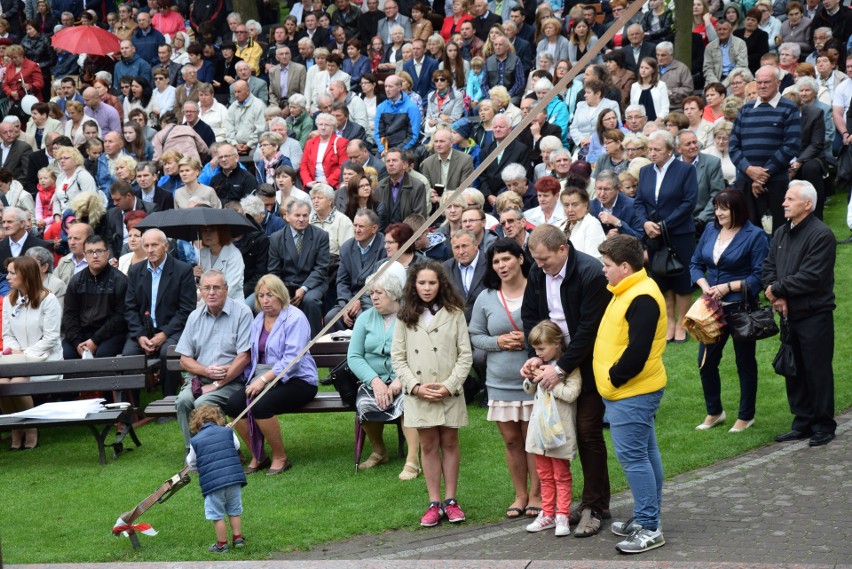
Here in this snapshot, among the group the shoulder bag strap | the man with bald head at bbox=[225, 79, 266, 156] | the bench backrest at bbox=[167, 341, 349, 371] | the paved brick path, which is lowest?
the paved brick path

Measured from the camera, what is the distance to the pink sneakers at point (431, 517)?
8.37 meters

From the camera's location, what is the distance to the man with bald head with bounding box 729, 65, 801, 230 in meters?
13.1

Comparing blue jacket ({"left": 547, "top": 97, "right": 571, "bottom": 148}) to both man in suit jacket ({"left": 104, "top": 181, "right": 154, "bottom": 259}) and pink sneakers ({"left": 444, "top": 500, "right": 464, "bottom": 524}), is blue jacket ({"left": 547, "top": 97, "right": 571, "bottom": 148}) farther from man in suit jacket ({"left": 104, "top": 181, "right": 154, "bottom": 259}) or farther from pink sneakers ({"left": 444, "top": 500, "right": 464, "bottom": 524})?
pink sneakers ({"left": 444, "top": 500, "right": 464, "bottom": 524})

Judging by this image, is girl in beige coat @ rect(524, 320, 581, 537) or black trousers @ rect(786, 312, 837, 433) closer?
girl in beige coat @ rect(524, 320, 581, 537)

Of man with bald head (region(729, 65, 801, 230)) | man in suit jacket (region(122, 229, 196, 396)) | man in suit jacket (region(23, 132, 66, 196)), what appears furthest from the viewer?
man in suit jacket (region(23, 132, 66, 196))

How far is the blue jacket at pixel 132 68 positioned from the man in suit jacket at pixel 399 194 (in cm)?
937

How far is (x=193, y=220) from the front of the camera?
39.4ft

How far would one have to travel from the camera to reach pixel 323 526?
855cm

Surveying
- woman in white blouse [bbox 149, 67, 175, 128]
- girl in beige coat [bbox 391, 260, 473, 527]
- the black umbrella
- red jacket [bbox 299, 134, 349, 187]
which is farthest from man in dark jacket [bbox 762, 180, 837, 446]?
woman in white blouse [bbox 149, 67, 175, 128]

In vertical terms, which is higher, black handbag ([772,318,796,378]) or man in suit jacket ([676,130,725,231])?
man in suit jacket ([676,130,725,231])

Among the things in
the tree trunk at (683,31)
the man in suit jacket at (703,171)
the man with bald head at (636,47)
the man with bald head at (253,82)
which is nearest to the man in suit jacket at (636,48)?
the man with bald head at (636,47)

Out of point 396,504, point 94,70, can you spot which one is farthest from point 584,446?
point 94,70

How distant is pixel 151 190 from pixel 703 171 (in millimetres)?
6698

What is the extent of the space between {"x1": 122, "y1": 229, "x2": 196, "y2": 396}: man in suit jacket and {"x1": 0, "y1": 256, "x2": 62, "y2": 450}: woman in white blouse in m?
0.75
